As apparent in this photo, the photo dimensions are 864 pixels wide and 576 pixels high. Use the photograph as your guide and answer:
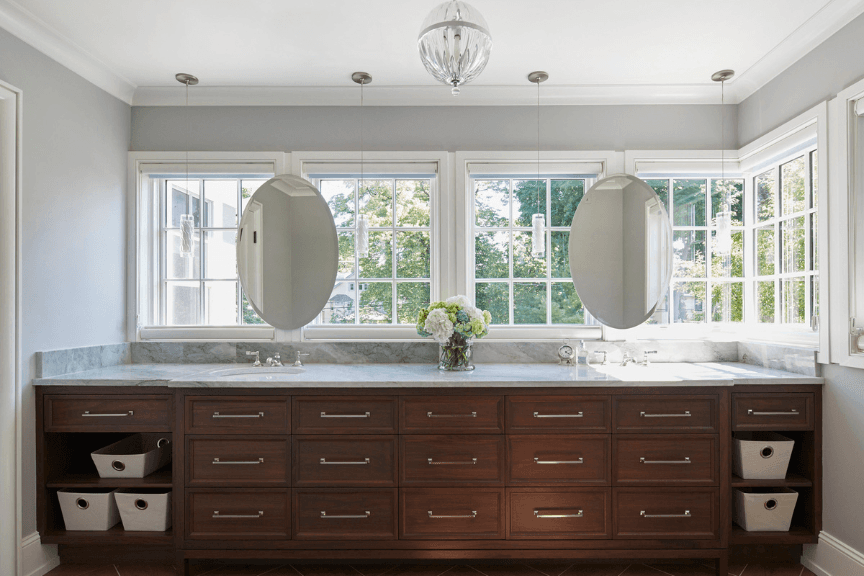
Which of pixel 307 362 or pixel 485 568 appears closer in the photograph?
pixel 485 568

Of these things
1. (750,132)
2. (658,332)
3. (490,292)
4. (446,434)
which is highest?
(750,132)

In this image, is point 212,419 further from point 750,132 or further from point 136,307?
point 750,132

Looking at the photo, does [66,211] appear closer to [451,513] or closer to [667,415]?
[451,513]

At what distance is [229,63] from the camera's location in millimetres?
2775

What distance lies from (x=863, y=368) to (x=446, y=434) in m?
1.83

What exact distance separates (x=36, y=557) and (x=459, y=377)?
2202 mm

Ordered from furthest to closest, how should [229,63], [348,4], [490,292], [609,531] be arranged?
[490,292], [229,63], [609,531], [348,4]

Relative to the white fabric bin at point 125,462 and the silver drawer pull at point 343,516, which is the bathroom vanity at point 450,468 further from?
the white fabric bin at point 125,462

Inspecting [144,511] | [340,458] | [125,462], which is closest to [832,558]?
[340,458]

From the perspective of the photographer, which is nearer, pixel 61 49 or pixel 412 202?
pixel 61 49

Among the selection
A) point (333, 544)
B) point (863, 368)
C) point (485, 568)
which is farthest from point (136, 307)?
point (863, 368)

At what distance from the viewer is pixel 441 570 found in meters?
2.55

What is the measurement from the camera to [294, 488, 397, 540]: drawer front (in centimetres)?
247

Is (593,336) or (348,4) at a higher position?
(348,4)
